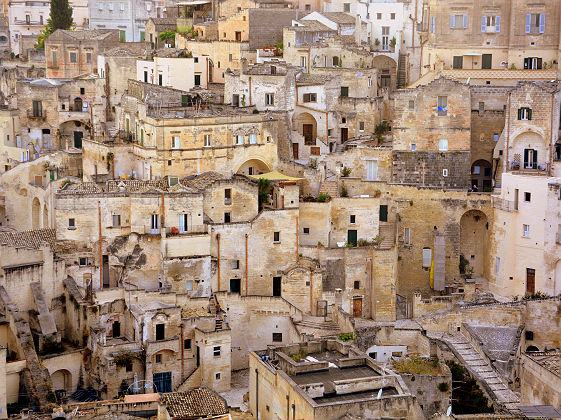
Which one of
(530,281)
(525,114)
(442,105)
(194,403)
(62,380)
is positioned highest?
(442,105)

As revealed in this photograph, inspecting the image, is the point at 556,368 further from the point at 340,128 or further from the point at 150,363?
the point at 340,128

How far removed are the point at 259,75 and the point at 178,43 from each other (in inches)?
418

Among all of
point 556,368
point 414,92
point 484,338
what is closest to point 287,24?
point 414,92

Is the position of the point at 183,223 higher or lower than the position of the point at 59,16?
lower

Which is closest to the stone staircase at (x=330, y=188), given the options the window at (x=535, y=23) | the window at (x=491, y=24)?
the window at (x=491, y=24)

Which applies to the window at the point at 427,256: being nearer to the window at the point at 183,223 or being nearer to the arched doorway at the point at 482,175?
the arched doorway at the point at 482,175

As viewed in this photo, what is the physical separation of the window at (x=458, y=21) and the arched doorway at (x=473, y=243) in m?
12.7

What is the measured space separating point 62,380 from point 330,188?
1819cm

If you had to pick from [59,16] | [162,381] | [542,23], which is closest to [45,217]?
[162,381]

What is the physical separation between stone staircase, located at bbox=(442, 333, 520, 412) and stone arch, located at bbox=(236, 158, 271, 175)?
14411mm

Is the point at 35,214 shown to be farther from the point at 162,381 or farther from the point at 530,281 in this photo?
the point at 530,281

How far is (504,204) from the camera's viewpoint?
68062 millimetres

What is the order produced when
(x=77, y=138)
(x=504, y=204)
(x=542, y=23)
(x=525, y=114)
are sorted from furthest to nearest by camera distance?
(x=77, y=138), (x=542, y=23), (x=525, y=114), (x=504, y=204)

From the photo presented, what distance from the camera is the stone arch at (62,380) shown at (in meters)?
58.3
